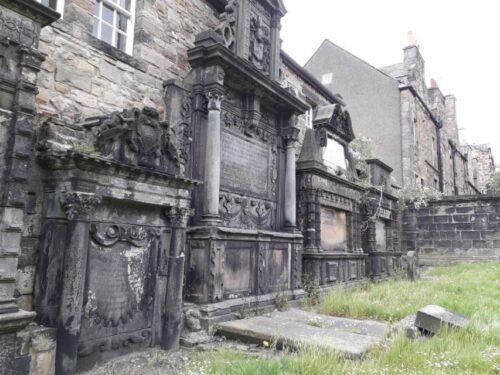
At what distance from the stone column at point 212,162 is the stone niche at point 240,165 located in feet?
0.05

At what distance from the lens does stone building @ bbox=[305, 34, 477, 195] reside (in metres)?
19.5

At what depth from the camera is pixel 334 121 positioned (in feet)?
36.3

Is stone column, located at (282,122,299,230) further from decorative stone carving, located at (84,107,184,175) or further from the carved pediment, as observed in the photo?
decorative stone carving, located at (84,107,184,175)

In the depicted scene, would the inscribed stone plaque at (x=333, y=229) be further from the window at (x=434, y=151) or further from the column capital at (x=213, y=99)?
the window at (x=434, y=151)

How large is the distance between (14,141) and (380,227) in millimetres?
11857

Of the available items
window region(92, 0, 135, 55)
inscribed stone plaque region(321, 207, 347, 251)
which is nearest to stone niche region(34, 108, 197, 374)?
window region(92, 0, 135, 55)

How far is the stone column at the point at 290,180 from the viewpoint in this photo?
8.38 metres

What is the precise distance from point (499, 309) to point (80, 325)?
6339mm

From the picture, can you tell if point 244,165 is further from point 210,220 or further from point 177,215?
point 177,215

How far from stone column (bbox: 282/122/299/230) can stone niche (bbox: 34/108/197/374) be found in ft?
11.0

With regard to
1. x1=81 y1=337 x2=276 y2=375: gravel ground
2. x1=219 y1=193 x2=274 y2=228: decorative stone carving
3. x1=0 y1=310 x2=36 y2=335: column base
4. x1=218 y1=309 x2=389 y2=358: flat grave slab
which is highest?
x1=219 y1=193 x2=274 y2=228: decorative stone carving

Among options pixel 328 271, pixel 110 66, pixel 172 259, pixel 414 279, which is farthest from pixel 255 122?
pixel 414 279

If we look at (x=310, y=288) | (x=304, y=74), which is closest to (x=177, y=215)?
(x=310, y=288)

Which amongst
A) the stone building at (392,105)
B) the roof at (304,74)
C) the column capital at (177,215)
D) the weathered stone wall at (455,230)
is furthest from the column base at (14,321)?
the stone building at (392,105)
